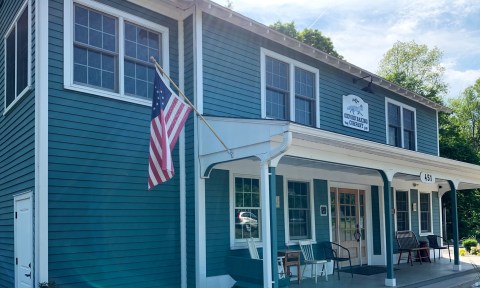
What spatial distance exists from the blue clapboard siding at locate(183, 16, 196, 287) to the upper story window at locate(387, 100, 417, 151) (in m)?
7.43

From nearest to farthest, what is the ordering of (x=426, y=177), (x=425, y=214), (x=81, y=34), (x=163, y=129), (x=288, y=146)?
(x=163, y=129) < (x=288, y=146) < (x=81, y=34) < (x=426, y=177) < (x=425, y=214)

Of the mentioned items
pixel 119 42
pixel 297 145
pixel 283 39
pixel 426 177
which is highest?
pixel 283 39

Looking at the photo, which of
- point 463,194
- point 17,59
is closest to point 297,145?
point 17,59

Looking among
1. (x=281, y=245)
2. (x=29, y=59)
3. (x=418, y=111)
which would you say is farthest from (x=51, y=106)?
(x=418, y=111)

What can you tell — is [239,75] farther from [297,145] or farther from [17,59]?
[17,59]

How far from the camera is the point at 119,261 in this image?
7734 mm

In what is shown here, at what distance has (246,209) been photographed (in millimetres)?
9594

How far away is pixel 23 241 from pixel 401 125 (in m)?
11.2

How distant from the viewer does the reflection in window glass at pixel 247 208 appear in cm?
944

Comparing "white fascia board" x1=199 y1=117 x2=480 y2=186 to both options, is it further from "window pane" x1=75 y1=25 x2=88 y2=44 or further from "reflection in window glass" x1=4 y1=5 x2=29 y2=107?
"reflection in window glass" x1=4 y1=5 x2=29 y2=107

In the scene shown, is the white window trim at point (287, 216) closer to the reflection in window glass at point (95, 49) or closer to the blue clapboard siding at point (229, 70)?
the blue clapboard siding at point (229, 70)

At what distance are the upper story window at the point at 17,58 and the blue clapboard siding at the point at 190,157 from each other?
2720 mm

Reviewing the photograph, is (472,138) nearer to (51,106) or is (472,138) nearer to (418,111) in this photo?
(418,111)

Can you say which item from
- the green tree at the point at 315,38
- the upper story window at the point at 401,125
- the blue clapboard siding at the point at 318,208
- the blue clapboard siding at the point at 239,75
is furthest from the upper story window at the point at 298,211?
the green tree at the point at 315,38
